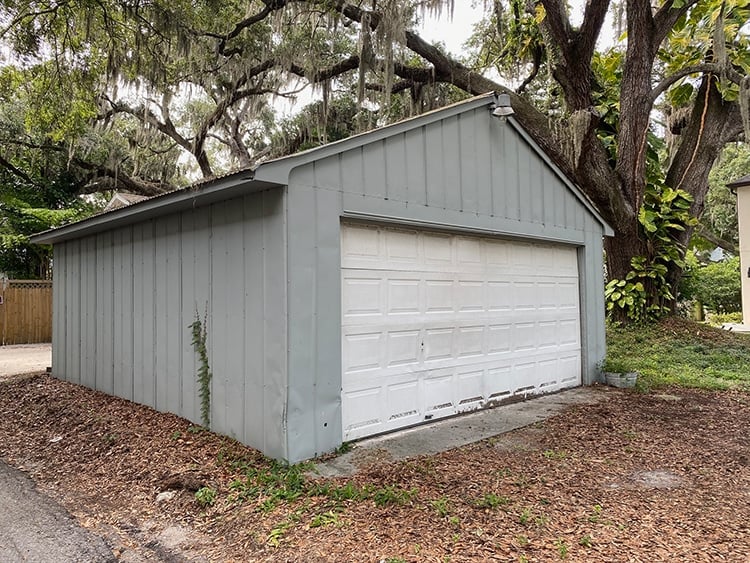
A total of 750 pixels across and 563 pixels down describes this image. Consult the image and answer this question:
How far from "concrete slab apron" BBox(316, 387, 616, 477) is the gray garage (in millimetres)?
167

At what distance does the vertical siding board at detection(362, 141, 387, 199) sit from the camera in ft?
15.5

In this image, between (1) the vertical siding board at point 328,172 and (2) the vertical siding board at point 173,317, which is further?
(2) the vertical siding board at point 173,317

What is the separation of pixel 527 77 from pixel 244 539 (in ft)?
41.5

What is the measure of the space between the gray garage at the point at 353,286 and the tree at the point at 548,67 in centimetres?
A: 322

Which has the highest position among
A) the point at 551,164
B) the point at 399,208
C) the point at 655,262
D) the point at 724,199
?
the point at 724,199

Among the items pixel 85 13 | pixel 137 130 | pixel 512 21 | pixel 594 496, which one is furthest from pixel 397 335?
pixel 137 130

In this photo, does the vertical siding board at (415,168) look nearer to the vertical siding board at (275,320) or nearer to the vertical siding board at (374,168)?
the vertical siding board at (374,168)

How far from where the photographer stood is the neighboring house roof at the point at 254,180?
400cm

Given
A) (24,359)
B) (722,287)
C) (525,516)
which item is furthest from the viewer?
(722,287)

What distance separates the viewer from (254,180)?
3936 mm

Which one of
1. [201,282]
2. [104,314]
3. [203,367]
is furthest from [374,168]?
[104,314]

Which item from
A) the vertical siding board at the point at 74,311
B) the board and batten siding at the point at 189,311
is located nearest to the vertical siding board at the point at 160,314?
the board and batten siding at the point at 189,311

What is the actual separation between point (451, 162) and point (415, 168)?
62cm

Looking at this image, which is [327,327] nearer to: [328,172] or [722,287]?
[328,172]
